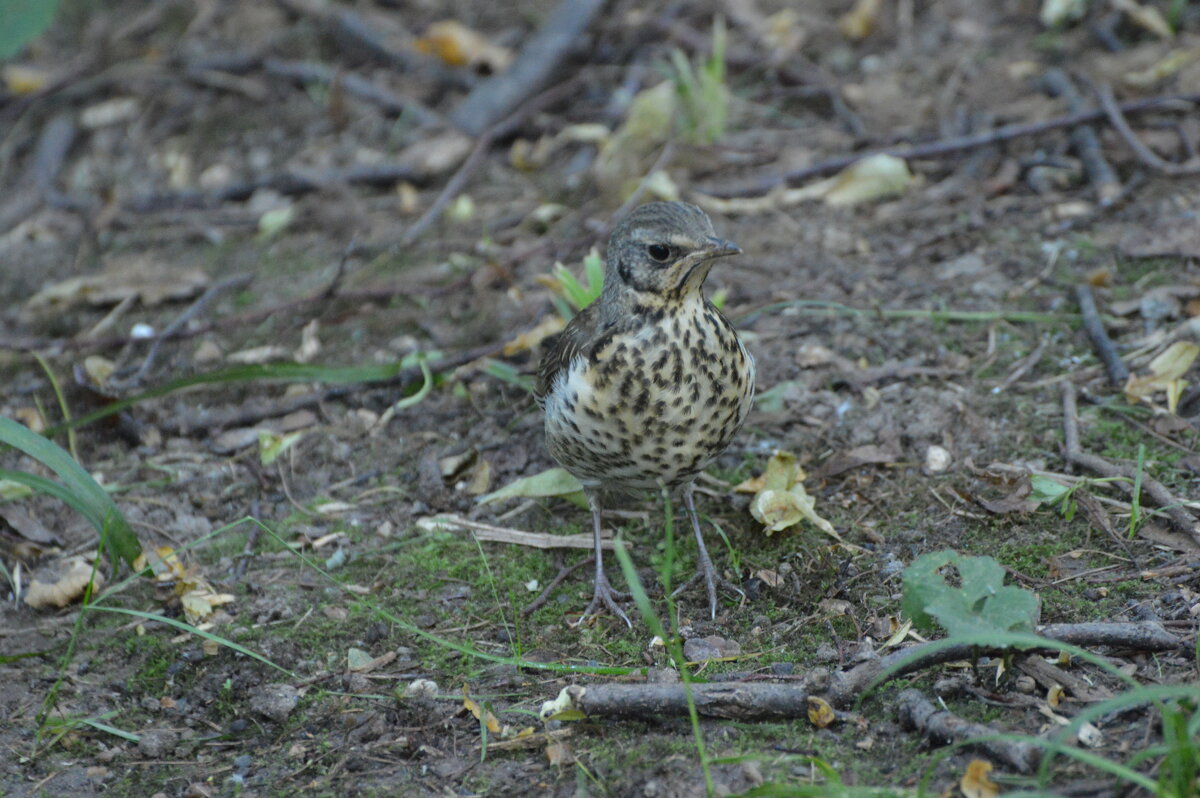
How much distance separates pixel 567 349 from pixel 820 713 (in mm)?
1521

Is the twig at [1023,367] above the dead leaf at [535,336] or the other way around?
the other way around

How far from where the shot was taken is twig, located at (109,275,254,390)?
5355 mm

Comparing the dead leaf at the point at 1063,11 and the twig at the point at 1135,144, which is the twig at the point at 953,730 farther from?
the dead leaf at the point at 1063,11

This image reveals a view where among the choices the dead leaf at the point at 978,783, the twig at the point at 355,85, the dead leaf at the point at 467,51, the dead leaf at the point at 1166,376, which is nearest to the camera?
the dead leaf at the point at 978,783

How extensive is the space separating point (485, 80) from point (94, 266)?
2686mm

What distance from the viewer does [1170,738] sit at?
7.15 ft

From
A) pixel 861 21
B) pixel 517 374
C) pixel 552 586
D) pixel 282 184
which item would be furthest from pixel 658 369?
pixel 861 21

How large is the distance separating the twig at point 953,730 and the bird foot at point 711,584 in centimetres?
87

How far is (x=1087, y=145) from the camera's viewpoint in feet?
18.8

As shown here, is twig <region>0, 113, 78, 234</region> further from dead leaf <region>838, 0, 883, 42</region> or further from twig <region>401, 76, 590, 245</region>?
dead leaf <region>838, 0, 883, 42</region>

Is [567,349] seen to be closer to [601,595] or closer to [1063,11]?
[601,595]

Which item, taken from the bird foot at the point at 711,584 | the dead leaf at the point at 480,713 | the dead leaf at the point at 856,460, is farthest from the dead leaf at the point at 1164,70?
the dead leaf at the point at 480,713

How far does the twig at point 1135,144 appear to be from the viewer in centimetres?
533

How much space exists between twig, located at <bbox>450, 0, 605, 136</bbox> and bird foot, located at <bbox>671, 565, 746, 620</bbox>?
4.11 meters
